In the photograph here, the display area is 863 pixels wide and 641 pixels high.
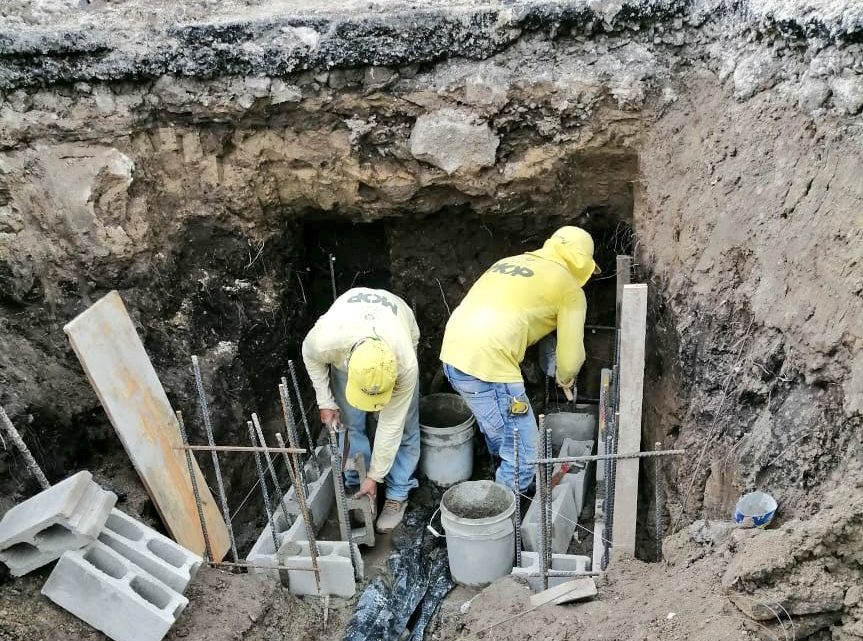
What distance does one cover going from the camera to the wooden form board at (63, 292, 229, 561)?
3.52m

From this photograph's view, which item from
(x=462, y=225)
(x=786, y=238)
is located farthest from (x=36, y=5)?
(x=786, y=238)

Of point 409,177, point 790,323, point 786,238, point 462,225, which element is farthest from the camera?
point 462,225

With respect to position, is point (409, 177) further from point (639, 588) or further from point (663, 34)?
point (639, 588)

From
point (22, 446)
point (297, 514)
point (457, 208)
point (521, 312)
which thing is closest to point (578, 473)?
point (521, 312)

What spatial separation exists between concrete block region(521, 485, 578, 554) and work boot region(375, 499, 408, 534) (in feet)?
2.72

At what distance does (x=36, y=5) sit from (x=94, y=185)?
1.27 metres

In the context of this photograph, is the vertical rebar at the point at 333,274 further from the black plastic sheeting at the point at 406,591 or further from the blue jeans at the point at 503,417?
the black plastic sheeting at the point at 406,591

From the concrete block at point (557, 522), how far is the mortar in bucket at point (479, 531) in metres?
0.15

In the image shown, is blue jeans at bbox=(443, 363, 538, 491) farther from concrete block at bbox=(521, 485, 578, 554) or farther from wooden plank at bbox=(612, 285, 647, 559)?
wooden plank at bbox=(612, 285, 647, 559)

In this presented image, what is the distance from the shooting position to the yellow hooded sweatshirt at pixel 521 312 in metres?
4.15

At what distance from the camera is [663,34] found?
13.3ft

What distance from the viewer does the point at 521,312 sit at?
4.21 m

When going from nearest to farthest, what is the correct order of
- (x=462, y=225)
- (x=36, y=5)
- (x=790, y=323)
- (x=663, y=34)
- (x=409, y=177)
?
(x=790, y=323)
(x=663, y=34)
(x=36, y=5)
(x=409, y=177)
(x=462, y=225)

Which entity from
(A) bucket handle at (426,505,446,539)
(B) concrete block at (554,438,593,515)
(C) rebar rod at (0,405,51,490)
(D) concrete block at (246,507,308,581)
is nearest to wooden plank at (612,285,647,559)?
(B) concrete block at (554,438,593,515)
